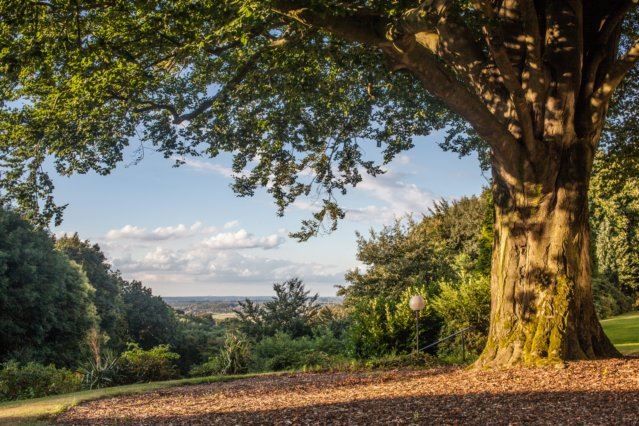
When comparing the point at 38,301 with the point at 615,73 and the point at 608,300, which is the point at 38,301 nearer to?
the point at 615,73

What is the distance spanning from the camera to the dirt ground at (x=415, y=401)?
6483 millimetres

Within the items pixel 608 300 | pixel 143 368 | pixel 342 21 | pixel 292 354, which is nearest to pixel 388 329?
pixel 292 354

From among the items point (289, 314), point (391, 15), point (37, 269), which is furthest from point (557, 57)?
point (37, 269)

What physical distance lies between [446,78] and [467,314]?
7340mm

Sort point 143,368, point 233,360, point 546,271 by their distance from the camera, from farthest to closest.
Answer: point 233,360 < point 143,368 < point 546,271

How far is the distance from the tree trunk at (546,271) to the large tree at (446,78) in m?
0.02

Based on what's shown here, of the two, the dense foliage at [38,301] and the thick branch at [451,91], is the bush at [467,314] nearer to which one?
the thick branch at [451,91]

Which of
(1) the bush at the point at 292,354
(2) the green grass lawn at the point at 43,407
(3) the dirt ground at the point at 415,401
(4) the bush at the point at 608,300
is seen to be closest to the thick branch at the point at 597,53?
(3) the dirt ground at the point at 415,401

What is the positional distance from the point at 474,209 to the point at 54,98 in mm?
18841

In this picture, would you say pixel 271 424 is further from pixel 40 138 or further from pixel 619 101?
pixel 619 101

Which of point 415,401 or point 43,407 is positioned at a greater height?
point 415,401

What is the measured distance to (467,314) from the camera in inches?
574

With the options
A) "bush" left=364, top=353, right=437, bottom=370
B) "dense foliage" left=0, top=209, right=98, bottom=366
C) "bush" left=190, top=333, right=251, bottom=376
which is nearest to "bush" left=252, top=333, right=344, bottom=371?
"bush" left=190, top=333, right=251, bottom=376

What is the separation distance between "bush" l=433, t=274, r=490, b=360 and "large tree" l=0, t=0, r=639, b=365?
445 centimetres
